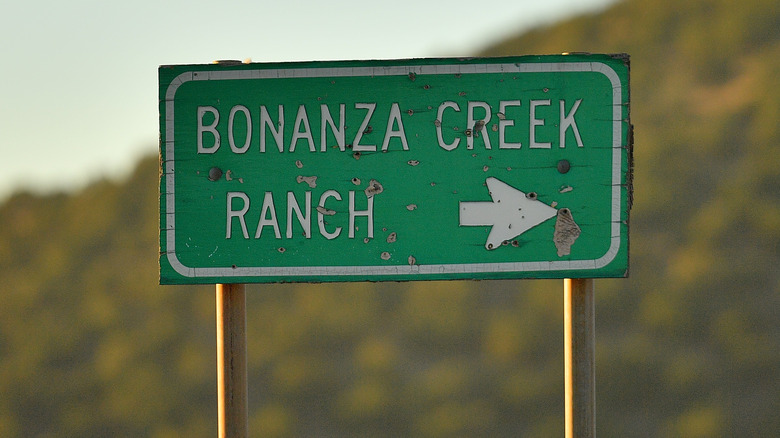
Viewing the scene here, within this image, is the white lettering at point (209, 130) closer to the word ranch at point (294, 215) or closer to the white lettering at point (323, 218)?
the word ranch at point (294, 215)

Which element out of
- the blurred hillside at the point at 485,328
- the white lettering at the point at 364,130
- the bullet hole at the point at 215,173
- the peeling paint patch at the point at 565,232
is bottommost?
the blurred hillside at the point at 485,328

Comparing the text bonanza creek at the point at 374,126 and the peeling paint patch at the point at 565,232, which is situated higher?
the text bonanza creek at the point at 374,126

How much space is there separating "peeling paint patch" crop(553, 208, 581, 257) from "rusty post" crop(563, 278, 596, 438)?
11 centimetres

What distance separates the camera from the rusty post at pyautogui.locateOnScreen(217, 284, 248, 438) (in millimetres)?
2367

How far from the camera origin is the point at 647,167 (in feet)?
35.6

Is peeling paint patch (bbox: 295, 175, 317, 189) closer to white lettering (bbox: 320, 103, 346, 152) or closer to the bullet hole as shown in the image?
white lettering (bbox: 320, 103, 346, 152)

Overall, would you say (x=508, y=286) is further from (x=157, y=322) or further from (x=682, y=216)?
(x=157, y=322)

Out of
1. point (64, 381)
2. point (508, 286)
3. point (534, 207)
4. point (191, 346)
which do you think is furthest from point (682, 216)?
point (534, 207)

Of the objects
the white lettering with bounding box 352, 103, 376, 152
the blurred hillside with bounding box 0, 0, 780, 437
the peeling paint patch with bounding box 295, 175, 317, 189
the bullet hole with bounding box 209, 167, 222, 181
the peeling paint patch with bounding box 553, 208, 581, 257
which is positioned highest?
the white lettering with bounding box 352, 103, 376, 152

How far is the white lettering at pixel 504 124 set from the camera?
91.0 inches

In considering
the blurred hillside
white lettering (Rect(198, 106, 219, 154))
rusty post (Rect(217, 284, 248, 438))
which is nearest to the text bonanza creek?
white lettering (Rect(198, 106, 219, 154))

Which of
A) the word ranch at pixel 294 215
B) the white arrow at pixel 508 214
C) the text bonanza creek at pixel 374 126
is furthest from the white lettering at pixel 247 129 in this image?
the white arrow at pixel 508 214

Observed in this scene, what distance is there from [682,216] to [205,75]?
8744mm

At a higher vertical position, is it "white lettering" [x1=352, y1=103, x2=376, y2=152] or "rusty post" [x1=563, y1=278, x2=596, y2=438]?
"white lettering" [x1=352, y1=103, x2=376, y2=152]
